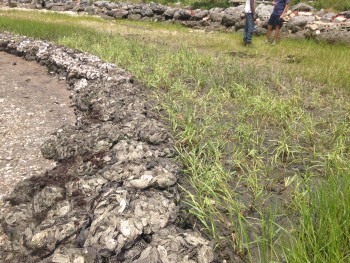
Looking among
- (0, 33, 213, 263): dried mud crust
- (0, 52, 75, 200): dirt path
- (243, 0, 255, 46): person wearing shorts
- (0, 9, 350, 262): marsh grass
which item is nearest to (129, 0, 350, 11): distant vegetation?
(243, 0, 255, 46): person wearing shorts

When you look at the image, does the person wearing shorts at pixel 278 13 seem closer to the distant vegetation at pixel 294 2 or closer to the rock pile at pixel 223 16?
the rock pile at pixel 223 16

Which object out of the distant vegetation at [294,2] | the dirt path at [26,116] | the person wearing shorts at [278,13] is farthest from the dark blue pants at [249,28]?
the dirt path at [26,116]

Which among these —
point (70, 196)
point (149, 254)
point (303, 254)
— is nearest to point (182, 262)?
point (149, 254)

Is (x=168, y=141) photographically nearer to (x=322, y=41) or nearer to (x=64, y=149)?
(x=64, y=149)

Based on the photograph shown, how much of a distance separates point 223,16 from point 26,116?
12.6 metres

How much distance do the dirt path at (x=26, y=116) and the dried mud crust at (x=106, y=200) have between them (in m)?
0.28

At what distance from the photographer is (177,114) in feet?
15.0

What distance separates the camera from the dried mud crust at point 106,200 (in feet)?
7.32

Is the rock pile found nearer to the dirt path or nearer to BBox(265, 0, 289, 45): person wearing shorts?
BBox(265, 0, 289, 45): person wearing shorts

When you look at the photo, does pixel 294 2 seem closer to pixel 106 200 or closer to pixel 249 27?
pixel 249 27

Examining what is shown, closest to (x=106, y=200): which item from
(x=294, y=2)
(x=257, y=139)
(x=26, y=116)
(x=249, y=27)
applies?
(x=257, y=139)

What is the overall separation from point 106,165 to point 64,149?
0.98 meters

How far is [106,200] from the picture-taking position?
2.61 meters

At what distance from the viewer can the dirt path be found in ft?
13.2
